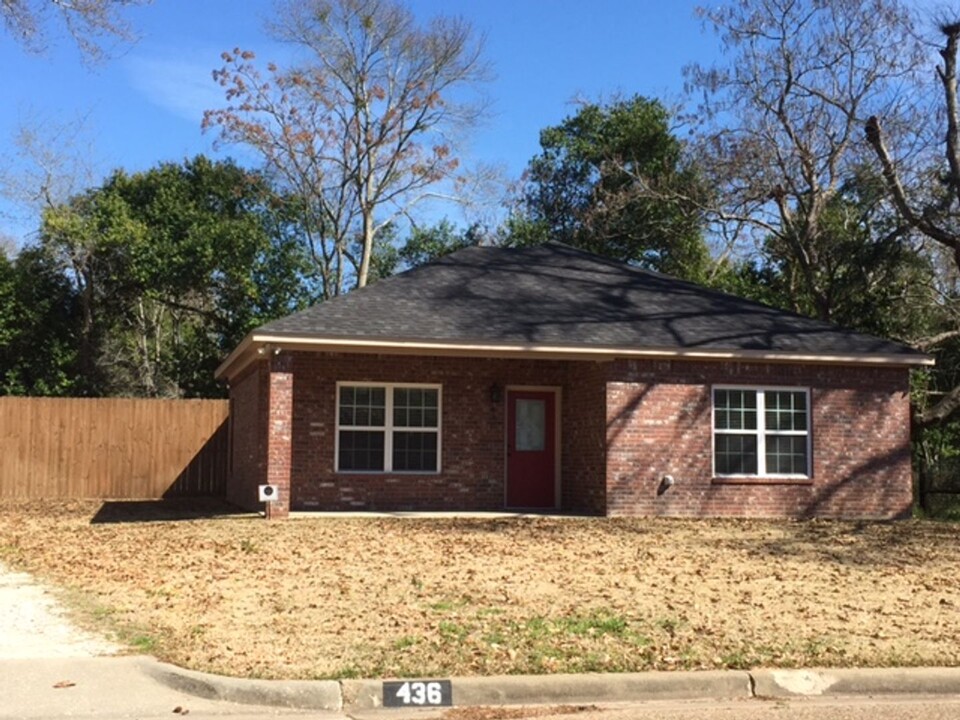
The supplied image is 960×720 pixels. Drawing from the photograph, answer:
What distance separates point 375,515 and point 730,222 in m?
18.3

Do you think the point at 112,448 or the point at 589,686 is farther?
the point at 112,448

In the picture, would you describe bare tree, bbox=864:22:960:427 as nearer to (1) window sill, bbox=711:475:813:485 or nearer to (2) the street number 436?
(1) window sill, bbox=711:475:813:485

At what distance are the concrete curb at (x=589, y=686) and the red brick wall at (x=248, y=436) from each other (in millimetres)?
9937

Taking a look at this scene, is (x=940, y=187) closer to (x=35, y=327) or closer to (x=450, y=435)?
(x=450, y=435)

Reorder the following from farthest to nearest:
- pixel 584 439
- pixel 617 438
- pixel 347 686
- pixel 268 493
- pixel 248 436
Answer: pixel 248 436, pixel 584 439, pixel 617 438, pixel 268 493, pixel 347 686

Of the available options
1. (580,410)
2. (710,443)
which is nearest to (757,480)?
(710,443)

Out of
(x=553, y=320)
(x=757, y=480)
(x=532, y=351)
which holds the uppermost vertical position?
(x=553, y=320)

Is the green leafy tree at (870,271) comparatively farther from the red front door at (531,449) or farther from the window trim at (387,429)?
the window trim at (387,429)

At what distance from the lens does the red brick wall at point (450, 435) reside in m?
18.2

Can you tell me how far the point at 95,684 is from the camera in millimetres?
A: 7254

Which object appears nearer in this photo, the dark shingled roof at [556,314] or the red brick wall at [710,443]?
the dark shingled roof at [556,314]

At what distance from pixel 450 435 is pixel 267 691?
11.8 m

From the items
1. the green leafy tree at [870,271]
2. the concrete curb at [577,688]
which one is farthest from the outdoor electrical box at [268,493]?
the green leafy tree at [870,271]

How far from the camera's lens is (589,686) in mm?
7402
